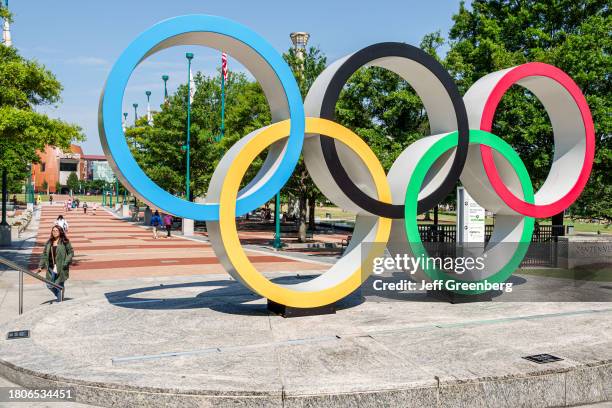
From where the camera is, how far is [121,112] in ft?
29.4

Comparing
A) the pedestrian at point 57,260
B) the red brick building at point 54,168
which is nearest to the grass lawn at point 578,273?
the pedestrian at point 57,260

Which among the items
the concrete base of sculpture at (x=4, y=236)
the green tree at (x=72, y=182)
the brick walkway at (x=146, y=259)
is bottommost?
the brick walkway at (x=146, y=259)

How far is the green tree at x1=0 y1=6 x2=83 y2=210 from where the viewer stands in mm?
16328

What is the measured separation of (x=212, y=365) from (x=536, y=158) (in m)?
17.2

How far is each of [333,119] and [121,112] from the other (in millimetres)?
3872

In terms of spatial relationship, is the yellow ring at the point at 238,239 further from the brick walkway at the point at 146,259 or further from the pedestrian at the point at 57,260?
the brick walkway at the point at 146,259

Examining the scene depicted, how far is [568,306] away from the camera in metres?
11.5

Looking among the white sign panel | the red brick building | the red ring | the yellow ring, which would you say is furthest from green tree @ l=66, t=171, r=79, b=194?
the red ring

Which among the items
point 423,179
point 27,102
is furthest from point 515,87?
point 27,102

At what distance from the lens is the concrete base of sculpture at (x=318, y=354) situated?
6.62 m

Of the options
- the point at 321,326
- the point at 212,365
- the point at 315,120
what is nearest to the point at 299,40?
the point at 315,120

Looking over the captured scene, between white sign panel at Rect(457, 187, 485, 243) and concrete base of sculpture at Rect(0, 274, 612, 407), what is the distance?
4.44m

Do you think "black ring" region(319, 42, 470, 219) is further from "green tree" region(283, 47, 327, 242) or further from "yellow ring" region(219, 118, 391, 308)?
"green tree" region(283, 47, 327, 242)

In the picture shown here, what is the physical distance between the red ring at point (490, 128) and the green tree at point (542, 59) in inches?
315
